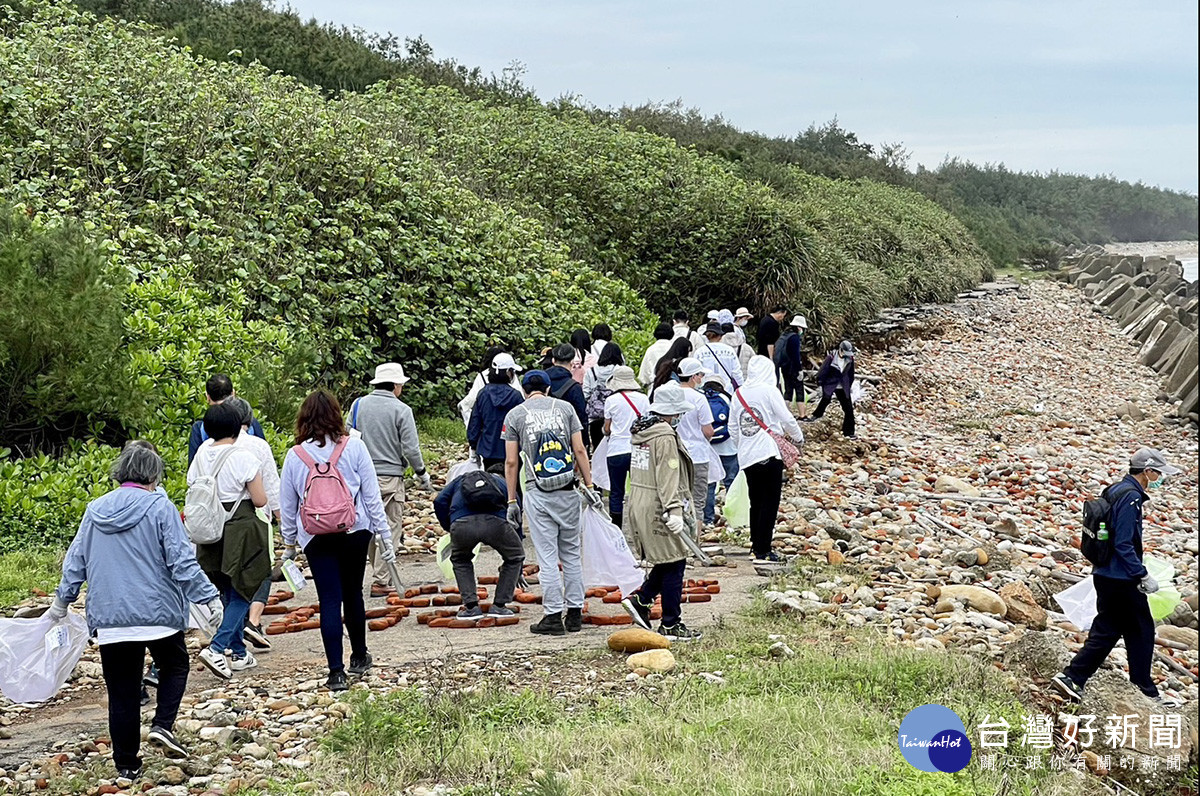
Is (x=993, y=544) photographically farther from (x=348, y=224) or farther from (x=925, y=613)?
(x=348, y=224)

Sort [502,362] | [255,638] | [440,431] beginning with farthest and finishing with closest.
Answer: [440,431] → [502,362] → [255,638]

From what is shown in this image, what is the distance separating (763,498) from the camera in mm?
10078

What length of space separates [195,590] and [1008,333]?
29171 millimetres

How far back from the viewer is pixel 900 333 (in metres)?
28.3

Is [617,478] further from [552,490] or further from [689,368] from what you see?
[552,490]

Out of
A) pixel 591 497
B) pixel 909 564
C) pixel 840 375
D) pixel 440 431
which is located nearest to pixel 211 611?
pixel 591 497

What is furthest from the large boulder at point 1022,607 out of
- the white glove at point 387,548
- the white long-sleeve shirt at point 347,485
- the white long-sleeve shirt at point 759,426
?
the white long-sleeve shirt at point 347,485

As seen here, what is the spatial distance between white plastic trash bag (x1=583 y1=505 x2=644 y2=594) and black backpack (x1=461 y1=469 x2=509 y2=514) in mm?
591

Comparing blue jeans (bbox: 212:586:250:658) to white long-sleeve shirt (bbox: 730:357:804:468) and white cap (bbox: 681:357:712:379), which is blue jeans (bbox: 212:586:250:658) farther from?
white long-sleeve shirt (bbox: 730:357:804:468)

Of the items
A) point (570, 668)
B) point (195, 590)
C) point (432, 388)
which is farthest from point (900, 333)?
point (195, 590)

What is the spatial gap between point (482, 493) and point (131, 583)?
272 cm

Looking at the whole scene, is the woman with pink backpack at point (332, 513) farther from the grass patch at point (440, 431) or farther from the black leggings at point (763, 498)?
the grass patch at point (440, 431)

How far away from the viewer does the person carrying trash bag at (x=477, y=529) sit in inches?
316

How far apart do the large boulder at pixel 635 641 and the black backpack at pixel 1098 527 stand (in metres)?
2.63
